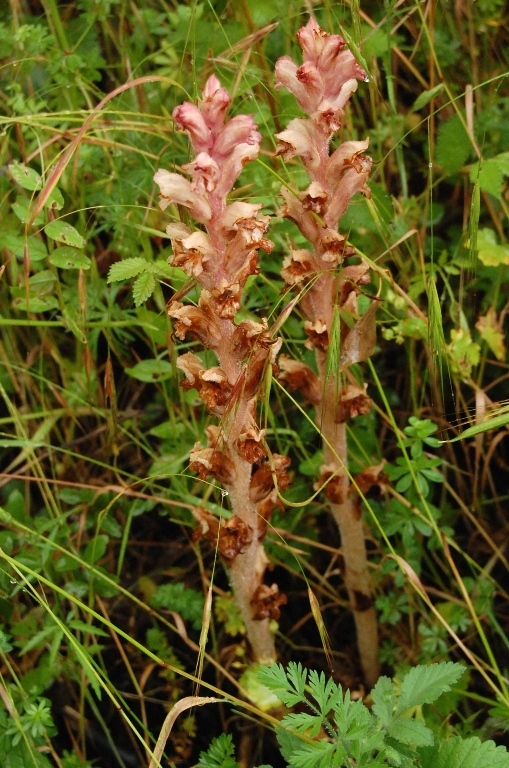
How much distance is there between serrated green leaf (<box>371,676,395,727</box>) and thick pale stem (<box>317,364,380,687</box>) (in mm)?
431

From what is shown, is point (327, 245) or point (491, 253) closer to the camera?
point (327, 245)

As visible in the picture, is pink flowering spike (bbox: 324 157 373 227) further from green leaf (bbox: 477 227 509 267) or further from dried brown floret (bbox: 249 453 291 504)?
green leaf (bbox: 477 227 509 267)

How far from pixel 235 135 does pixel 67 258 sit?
74cm

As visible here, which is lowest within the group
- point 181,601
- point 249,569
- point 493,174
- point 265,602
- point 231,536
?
point 181,601

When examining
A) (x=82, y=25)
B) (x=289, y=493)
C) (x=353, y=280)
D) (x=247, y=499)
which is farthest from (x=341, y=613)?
(x=82, y=25)

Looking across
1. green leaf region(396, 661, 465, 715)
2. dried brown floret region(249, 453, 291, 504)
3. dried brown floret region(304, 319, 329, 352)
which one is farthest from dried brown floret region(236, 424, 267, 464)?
green leaf region(396, 661, 465, 715)

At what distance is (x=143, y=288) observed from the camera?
5.41 ft

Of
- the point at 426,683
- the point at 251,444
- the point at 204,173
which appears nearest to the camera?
the point at 204,173

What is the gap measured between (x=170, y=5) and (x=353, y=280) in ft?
5.50

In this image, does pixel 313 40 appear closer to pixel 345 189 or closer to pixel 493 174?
pixel 345 189

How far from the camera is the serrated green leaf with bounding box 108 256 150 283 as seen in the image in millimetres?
1644

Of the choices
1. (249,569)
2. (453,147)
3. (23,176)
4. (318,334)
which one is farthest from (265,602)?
(453,147)

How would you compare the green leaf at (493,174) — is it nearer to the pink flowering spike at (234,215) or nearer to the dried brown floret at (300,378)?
the dried brown floret at (300,378)

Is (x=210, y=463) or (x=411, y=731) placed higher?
(x=210, y=463)
